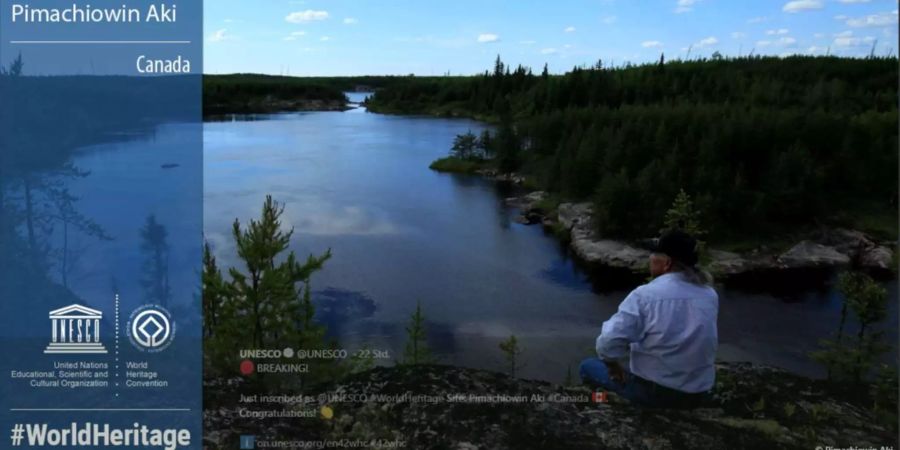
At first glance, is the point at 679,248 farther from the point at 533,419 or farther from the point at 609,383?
the point at 533,419

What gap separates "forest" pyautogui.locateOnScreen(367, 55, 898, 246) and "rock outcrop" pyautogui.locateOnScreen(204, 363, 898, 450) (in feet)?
53.9

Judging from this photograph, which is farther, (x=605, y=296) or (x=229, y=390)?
(x=605, y=296)

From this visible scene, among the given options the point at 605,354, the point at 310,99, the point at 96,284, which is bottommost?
the point at 96,284

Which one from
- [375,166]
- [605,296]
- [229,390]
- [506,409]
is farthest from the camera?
[375,166]

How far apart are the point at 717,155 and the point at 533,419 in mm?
27142

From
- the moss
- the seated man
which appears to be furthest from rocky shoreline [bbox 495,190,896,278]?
the seated man

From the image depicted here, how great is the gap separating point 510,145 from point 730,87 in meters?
25.7

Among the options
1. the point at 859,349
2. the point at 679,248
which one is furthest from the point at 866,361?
the point at 679,248

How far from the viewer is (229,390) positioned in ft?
17.2

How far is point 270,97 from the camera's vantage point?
58.1 m

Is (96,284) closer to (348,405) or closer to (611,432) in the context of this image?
(348,405)

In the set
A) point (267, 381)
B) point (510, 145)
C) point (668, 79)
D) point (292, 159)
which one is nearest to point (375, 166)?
point (292, 159)

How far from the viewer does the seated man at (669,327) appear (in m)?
3.81

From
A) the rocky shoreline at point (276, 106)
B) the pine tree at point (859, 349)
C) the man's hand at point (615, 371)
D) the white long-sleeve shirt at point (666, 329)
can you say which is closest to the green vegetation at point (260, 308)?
the man's hand at point (615, 371)
